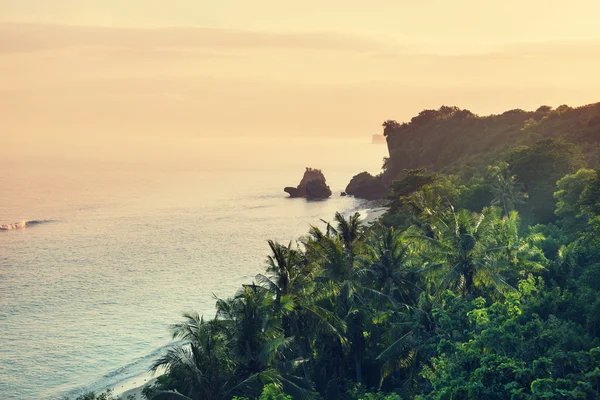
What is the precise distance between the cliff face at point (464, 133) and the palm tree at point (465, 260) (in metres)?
67.1

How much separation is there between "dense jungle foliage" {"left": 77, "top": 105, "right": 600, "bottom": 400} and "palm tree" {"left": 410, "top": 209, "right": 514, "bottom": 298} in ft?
0.19

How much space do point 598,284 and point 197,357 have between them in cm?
1930

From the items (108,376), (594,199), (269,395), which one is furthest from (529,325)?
(108,376)

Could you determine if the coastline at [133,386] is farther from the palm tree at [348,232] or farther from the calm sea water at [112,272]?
the palm tree at [348,232]

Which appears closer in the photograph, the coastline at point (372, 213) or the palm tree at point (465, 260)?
the palm tree at point (465, 260)

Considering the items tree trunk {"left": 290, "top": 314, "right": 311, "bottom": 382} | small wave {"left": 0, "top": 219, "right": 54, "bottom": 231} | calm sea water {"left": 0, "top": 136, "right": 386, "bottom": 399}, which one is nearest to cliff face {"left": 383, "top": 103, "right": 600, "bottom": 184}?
calm sea water {"left": 0, "top": 136, "right": 386, "bottom": 399}

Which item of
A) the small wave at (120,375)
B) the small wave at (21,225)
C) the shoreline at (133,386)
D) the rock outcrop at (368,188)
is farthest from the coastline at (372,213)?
the shoreline at (133,386)

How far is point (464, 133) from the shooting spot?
5251 inches

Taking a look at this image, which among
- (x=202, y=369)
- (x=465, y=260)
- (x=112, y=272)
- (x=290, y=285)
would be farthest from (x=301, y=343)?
(x=112, y=272)

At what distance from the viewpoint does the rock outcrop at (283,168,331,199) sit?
142750 millimetres

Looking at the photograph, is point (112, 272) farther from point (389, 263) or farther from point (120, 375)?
point (389, 263)

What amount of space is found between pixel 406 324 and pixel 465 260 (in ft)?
14.6

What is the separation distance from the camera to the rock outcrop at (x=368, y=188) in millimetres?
139750

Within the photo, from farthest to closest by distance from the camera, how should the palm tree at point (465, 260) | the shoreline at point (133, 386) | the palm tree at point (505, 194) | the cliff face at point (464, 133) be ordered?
the cliff face at point (464, 133)
the palm tree at point (505, 194)
the shoreline at point (133, 386)
the palm tree at point (465, 260)
